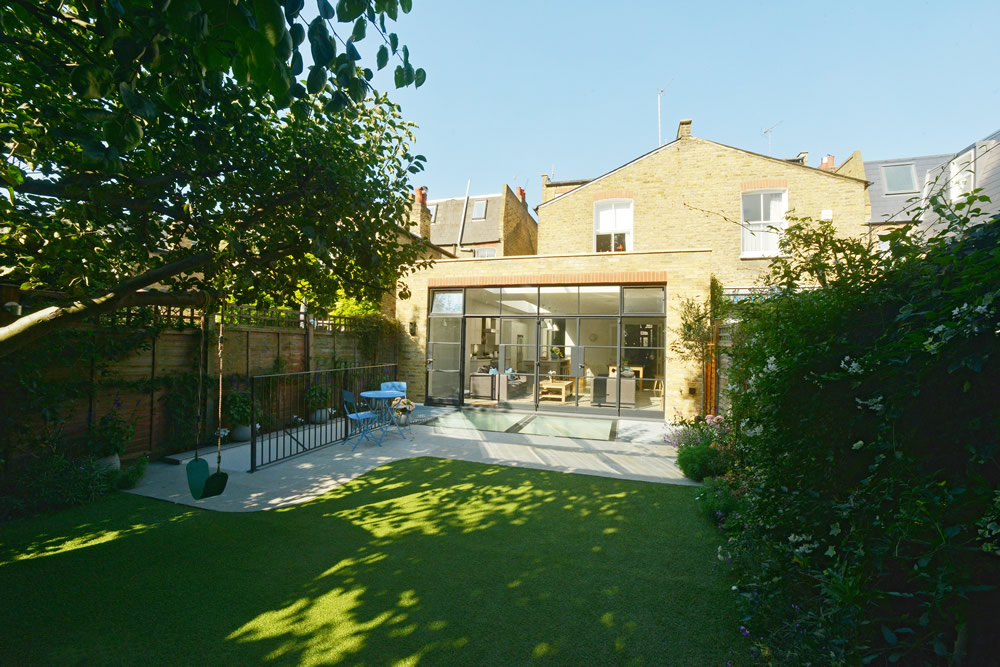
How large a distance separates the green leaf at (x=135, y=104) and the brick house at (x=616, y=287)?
33.3ft

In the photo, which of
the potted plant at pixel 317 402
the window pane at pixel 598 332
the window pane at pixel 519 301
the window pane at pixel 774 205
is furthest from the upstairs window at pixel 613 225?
the potted plant at pixel 317 402

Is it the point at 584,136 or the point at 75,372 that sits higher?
the point at 584,136

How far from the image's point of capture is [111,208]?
3.50 metres

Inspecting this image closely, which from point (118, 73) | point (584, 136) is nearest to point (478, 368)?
point (584, 136)

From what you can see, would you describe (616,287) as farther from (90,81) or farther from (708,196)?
(90,81)

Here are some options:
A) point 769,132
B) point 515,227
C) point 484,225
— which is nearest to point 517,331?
point 515,227

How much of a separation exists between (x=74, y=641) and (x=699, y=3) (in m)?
8.62

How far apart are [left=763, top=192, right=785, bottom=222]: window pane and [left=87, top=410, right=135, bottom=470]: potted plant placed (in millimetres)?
15394

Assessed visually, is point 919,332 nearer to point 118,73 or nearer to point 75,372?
point 118,73

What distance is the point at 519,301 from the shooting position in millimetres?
12016

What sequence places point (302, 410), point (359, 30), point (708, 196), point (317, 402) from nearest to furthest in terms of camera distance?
point (359, 30) < point (302, 410) < point (317, 402) < point (708, 196)

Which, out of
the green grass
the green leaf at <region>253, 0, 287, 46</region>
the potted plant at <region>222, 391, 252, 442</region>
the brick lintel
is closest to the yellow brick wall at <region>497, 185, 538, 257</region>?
the brick lintel

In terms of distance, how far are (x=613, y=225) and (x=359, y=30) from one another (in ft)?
42.1

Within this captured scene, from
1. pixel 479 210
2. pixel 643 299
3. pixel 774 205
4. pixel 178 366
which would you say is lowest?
pixel 178 366
